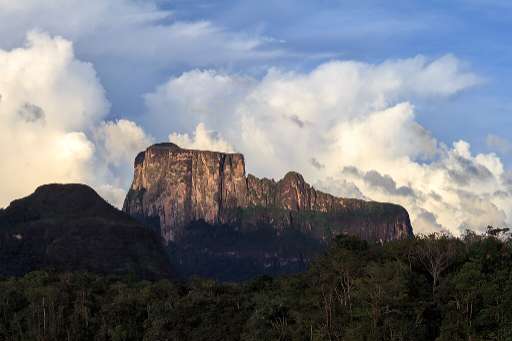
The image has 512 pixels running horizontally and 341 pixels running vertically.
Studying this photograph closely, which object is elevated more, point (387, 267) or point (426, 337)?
point (387, 267)

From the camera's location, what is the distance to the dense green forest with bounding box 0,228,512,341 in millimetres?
124062

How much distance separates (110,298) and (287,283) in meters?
39.1

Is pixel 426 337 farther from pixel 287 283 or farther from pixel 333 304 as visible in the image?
pixel 287 283

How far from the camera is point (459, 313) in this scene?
4823 inches

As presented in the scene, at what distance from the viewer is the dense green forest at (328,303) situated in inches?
4884

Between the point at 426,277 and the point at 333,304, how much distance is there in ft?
56.0

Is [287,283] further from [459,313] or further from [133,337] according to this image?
[459,313]

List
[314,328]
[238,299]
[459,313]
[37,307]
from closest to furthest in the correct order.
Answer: [459,313]
[314,328]
[238,299]
[37,307]

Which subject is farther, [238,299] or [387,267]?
[238,299]

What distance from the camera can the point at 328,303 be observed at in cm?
13788

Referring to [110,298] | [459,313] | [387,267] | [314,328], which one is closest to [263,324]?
[314,328]

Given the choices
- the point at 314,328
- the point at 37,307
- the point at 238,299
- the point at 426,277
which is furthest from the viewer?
the point at 37,307

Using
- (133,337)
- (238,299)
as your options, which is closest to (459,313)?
(238,299)

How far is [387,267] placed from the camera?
134625 mm
